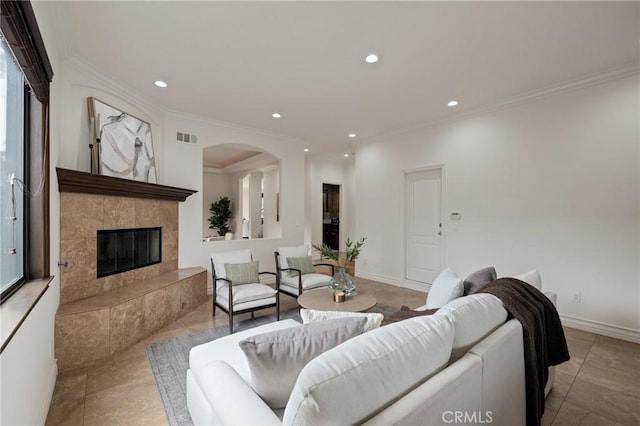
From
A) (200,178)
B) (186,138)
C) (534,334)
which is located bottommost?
(534,334)

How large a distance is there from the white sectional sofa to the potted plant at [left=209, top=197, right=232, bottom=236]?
725 cm

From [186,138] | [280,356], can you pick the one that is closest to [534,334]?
[280,356]

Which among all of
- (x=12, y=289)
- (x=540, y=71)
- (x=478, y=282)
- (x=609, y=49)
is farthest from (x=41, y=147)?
(x=609, y=49)

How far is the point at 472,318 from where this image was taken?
140 cm

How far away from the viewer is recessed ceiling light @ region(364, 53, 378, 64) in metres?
2.70

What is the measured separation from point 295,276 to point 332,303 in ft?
3.53

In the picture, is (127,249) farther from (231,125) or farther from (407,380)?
(407,380)

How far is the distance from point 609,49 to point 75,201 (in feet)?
17.0

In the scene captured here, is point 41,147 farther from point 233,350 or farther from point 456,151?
point 456,151

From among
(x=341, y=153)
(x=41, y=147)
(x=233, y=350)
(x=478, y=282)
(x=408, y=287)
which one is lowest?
(x=408, y=287)

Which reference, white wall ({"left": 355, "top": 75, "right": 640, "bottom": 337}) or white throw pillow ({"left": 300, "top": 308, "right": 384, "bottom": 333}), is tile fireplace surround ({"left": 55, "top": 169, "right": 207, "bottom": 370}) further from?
white wall ({"left": 355, "top": 75, "right": 640, "bottom": 337})

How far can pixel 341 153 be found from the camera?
23.7ft

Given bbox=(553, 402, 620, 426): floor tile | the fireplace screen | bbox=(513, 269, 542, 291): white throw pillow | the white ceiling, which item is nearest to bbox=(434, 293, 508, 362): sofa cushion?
bbox=(513, 269, 542, 291): white throw pillow

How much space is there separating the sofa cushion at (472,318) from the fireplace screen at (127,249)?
3.37 metres
